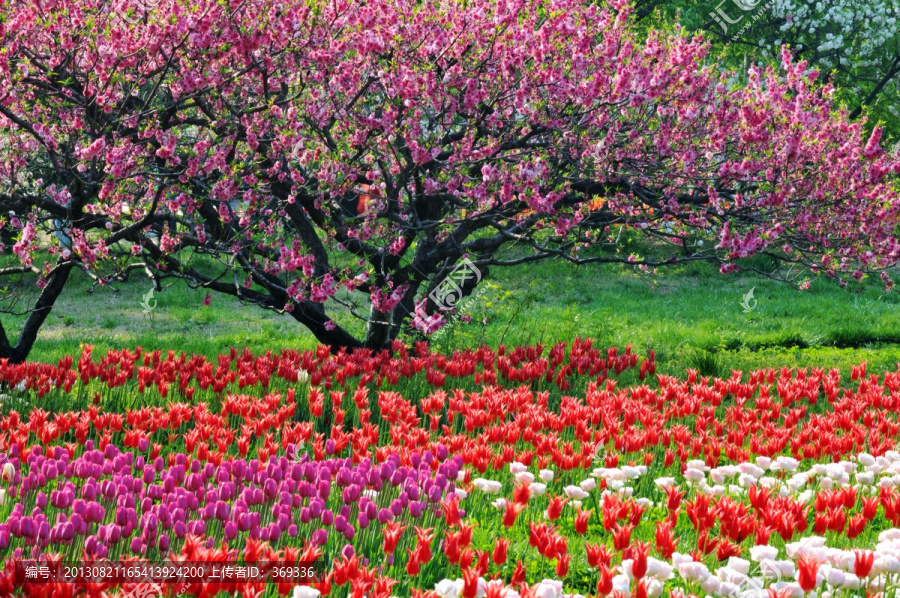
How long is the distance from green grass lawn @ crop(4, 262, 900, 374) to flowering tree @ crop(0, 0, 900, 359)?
1520mm

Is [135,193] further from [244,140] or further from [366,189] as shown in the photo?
[366,189]

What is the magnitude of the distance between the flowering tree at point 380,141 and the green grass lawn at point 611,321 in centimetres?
152

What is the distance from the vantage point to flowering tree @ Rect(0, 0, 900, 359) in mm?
6438

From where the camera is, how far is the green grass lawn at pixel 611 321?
9.87m

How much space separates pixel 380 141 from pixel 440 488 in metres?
4.07

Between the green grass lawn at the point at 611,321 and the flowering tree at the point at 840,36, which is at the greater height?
the flowering tree at the point at 840,36

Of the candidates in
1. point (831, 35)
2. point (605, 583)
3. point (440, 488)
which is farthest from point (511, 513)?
point (831, 35)

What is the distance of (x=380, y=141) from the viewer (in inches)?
283

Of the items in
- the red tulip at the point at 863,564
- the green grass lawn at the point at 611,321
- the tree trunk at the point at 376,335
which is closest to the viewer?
the red tulip at the point at 863,564

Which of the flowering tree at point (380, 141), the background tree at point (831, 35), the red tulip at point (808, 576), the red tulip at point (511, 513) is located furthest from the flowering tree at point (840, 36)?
the red tulip at point (808, 576)

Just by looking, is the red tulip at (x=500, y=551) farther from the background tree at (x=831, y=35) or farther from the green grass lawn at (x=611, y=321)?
the background tree at (x=831, y=35)

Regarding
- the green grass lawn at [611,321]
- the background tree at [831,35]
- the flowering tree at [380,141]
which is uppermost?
the background tree at [831,35]

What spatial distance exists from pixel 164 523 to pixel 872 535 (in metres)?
3.42

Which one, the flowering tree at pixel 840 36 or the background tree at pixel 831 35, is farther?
the flowering tree at pixel 840 36
